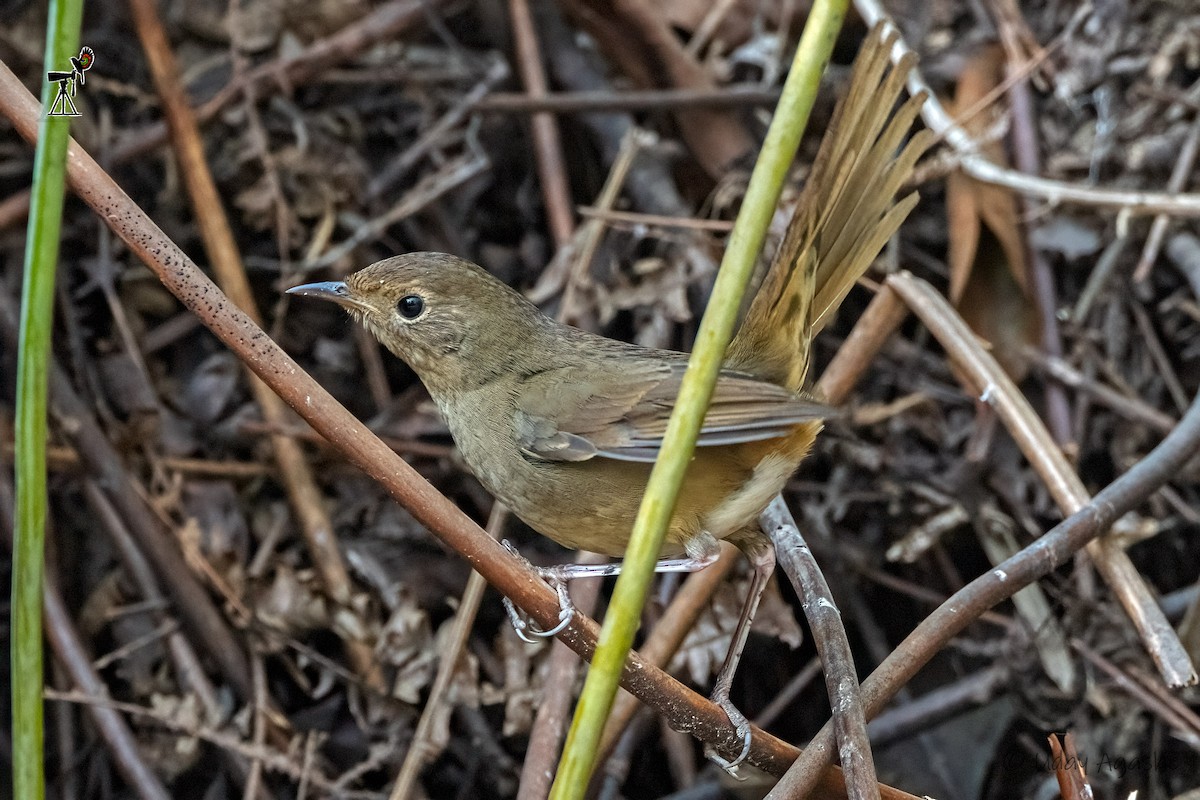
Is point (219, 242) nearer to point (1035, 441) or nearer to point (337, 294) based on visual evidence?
point (337, 294)

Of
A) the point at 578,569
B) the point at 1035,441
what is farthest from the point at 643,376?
the point at 1035,441

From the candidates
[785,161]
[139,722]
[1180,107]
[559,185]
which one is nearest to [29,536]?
[785,161]

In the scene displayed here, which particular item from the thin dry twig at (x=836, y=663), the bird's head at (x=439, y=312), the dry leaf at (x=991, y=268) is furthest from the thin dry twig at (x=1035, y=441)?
the bird's head at (x=439, y=312)

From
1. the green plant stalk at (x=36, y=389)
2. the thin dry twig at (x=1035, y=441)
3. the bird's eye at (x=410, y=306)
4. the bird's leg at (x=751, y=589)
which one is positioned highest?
the thin dry twig at (x=1035, y=441)

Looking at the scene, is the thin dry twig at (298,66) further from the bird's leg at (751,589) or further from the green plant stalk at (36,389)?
the green plant stalk at (36,389)

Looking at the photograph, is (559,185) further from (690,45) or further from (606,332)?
(690,45)

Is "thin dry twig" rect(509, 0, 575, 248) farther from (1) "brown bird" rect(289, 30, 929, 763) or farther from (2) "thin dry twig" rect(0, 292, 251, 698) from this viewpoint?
(2) "thin dry twig" rect(0, 292, 251, 698)
